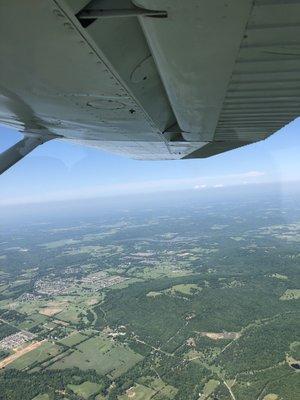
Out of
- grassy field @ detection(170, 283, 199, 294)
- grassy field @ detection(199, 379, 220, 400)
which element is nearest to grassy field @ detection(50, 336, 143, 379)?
grassy field @ detection(199, 379, 220, 400)

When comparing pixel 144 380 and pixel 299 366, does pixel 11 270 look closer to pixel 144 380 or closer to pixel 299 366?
pixel 144 380

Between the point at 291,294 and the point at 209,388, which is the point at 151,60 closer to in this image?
the point at 209,388

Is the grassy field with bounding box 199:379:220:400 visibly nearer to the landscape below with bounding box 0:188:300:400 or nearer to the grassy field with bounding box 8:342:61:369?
the landscape below with bounding box 0:188:300:400

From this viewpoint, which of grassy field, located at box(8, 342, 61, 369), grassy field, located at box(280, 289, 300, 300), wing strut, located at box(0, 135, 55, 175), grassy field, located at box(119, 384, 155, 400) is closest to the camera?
wing strut, located at box(0, 135, 55, 175)

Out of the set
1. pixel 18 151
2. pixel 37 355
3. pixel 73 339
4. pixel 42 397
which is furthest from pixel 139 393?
pixel 18 151

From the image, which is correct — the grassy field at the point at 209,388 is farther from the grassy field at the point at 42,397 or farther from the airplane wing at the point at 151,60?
the airplane wing at the point at 151,60

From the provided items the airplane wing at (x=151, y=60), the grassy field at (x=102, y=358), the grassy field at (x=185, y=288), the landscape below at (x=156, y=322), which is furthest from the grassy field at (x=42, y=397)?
the airplane wing at (x=151, y=60)
